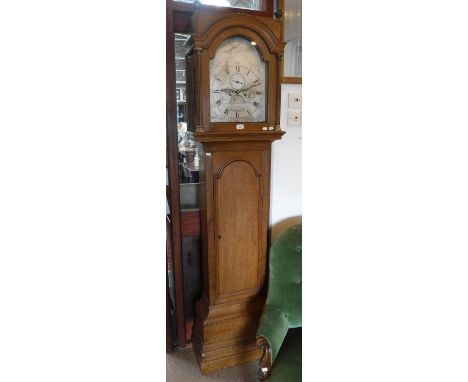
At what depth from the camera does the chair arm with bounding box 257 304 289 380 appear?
121 cm

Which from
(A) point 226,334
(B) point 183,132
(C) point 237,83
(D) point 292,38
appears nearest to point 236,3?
(D) point 292,38

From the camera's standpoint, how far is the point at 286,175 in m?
1.71

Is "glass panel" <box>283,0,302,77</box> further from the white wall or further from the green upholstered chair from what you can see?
the green upholstered chair

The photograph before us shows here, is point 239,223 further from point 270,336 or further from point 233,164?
point 270,336

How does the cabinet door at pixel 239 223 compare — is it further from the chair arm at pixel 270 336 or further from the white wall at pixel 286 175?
the chair arm at pixel 270 336

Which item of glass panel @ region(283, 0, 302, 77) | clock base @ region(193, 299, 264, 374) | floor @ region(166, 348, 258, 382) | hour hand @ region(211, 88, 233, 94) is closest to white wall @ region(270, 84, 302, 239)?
glass panel @ region(283, 0, 302, 77)

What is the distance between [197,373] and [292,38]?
1.55 m

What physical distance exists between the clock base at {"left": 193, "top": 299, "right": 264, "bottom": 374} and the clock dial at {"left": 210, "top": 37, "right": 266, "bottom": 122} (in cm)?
83
